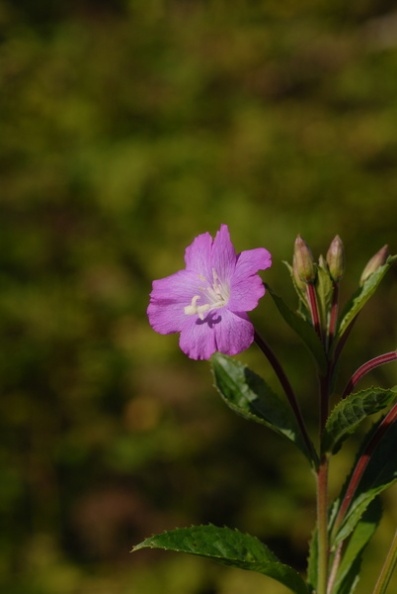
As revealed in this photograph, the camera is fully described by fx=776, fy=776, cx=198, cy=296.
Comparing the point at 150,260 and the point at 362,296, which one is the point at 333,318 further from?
the point at 150,260

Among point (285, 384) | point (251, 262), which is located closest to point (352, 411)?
point (285, 384)

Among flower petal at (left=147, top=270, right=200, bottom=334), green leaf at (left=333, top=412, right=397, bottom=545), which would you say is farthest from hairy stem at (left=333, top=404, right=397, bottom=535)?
flower petal at (left=147, top=270, right=200, bottom=334)

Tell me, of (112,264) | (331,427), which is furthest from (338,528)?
(112,264)

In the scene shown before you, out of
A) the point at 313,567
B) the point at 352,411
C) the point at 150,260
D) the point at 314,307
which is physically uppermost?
the point at 150,260

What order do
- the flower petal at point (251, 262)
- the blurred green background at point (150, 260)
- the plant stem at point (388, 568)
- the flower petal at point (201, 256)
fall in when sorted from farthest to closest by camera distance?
the blurred green background at point (150, 260) → the flower petal at point (201, 256) → the flower petal at point (251, 262) → the plant stem at point (388, 568)

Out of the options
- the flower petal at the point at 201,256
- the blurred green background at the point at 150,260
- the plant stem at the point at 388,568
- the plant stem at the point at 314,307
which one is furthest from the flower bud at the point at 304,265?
the blurred green background at the point at 150,260

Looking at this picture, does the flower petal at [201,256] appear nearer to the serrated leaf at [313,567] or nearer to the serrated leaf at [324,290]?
the serrated leaf at [324,290]

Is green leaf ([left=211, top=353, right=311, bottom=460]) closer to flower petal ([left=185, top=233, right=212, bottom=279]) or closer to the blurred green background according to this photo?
flower petal ([left=185, top=233, right=212, bottom=279])
